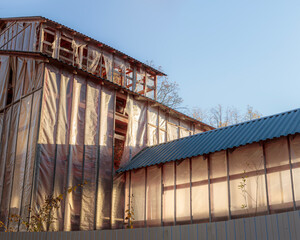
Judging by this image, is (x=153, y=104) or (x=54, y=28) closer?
(x=54, y=28)

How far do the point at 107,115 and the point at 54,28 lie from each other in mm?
5103

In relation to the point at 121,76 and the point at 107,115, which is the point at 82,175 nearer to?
the point at 107,115

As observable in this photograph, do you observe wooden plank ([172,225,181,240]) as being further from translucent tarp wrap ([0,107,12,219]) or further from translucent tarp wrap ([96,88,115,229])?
translucent tarp wrap ([0,107,12,219])

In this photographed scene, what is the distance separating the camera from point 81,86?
1891cm

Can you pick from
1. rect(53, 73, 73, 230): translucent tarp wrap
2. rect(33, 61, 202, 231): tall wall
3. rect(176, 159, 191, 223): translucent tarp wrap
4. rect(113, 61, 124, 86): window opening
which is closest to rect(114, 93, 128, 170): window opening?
rect(33, 61, 202, 231): tall wall

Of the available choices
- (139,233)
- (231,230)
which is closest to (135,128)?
(139,233)

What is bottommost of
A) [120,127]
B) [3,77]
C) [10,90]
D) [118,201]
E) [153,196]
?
[118,201]

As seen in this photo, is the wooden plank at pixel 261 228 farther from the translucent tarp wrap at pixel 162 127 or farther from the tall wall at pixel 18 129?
the translucent tarp wrap at pixel 162 127

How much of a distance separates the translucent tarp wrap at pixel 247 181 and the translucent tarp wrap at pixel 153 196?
3633 mm

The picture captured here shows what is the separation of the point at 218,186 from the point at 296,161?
3.16 m

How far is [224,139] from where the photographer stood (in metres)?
15.9

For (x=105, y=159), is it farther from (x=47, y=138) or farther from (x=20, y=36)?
(x=20, y=36)

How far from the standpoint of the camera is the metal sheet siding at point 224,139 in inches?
563

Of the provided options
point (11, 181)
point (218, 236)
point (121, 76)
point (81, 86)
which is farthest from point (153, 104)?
point (218, 236)
